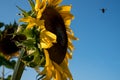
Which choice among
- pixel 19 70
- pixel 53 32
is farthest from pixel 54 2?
pixel 19 70

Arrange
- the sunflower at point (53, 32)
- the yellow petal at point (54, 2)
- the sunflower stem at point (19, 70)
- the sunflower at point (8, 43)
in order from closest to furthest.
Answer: the sunflower stem at point (19, 70)
the sunflower at point (53, 32)
the yellow petal at point (54, 2)
the sunflower at point (8, 43)

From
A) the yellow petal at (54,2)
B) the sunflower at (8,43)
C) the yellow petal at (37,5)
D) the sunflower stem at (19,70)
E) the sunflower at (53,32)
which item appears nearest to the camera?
the sunflower stem at (19,70)

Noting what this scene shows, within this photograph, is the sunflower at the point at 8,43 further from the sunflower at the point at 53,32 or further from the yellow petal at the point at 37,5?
the yellow petal at the point at 37,5

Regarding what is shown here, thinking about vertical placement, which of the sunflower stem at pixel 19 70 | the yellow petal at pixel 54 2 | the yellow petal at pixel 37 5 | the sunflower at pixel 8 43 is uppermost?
the yellow petal at pixel 37 5

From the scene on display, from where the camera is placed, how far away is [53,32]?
3.95 meters

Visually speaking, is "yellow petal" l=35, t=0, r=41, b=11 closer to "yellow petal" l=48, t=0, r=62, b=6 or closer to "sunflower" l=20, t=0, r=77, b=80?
"sunflower" l=20, t=0, r=77, b=80

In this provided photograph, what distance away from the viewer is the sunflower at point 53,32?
11.8ft

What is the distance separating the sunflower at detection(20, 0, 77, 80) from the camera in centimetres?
361

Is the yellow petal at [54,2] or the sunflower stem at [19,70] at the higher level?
the yellow petal at [54,2]

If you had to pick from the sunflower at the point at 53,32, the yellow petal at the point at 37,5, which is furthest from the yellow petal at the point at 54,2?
the yellow petal at the point at 37,5

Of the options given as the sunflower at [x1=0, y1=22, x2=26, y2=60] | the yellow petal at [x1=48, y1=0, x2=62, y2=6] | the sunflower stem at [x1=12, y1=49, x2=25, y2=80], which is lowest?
the sunflower at [x1=0, y1=22, x2=26, y2=60]

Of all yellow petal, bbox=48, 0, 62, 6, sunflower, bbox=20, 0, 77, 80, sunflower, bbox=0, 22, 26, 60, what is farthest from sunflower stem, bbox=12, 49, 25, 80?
sunflower, bbox=0, 22, 26, 60

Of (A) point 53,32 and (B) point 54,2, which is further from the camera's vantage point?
(B) point 54,2

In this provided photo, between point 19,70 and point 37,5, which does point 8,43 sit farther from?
point 19,70
